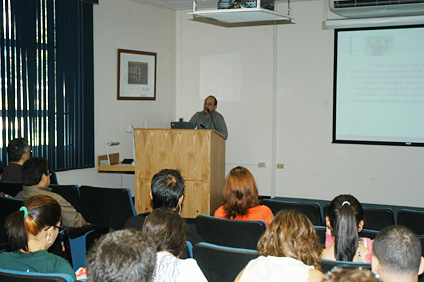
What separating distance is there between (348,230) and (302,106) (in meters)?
5.79

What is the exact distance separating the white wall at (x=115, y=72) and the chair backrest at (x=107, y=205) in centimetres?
256

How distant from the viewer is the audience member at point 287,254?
6.73 feet

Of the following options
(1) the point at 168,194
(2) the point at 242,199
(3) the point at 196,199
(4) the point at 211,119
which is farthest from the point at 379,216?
(4) the point at 211,119

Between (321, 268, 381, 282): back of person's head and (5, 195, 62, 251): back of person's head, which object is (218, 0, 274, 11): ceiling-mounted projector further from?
(321, 268, 381, 282): back of person's head

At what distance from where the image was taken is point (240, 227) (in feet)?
10.6

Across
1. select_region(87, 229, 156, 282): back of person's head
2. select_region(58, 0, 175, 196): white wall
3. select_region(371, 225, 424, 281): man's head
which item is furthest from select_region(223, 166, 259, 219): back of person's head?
select_region(58, 0, 175, 196): white wall

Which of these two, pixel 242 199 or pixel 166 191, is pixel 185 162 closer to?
pixel 242 199

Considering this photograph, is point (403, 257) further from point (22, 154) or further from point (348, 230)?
point (22, 154)

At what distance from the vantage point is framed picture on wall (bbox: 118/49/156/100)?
7.91 metres

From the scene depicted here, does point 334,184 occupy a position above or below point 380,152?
below

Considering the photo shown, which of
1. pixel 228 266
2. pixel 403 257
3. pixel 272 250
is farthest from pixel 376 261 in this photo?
pixel 228 266

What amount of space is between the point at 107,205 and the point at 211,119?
3.78m

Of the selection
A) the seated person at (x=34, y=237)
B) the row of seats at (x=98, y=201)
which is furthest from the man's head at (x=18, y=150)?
the seated person at (x=34, y=237)

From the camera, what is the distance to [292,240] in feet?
7.04
